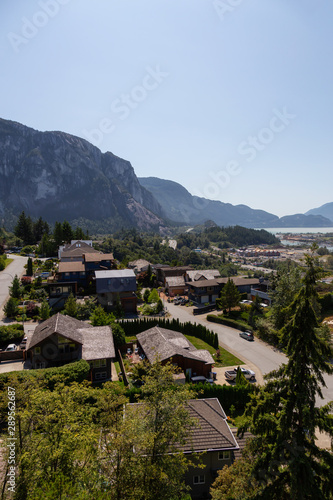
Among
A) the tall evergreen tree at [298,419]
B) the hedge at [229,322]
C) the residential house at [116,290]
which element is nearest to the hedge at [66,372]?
the tall evergreen tree at [298,419]

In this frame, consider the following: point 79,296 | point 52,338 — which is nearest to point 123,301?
point 79,296

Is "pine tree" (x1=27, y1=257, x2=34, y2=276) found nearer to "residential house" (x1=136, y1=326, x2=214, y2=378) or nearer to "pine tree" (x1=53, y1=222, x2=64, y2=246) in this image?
"pine tree" (x1=53, y1=222, x2=64, y2=246)

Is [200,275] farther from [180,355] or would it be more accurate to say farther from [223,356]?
[180,355]

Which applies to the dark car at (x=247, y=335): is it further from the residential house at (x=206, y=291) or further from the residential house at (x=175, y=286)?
the residential house at (x=175, y=286)

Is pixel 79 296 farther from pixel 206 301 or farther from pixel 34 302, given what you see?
pixel 206 301

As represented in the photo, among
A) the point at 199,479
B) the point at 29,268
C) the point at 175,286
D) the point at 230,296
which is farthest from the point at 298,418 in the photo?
the point at 29,268

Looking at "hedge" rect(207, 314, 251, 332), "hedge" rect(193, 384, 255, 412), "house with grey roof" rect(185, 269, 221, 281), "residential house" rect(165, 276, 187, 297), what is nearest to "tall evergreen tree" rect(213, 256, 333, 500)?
"hedge" rect(193, 384, 255, 412)
